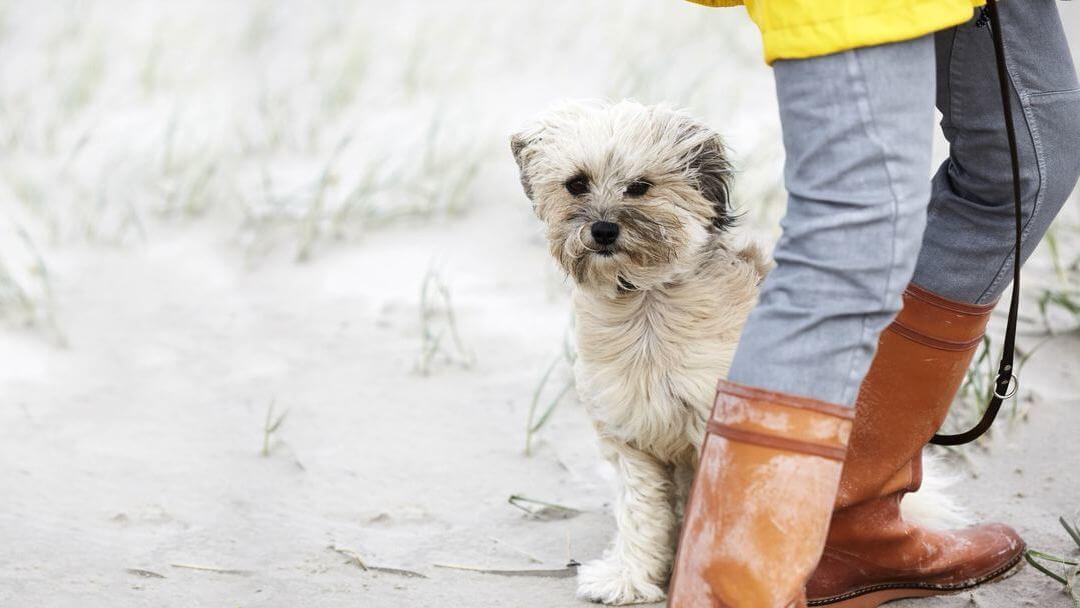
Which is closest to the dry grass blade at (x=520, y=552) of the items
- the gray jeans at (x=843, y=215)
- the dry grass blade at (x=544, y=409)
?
the dry grass blade at (x=544, y=409)

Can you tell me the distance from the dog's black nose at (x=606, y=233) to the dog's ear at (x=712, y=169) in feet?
0.80

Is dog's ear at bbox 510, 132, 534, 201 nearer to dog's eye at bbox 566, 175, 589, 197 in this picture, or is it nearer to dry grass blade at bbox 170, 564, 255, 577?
dog's eye at bbox 566, 175, 589, 197

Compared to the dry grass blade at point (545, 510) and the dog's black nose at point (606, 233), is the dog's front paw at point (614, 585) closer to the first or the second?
the dry grass blade at point (545, 510)

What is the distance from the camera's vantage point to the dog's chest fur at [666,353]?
2582 mm

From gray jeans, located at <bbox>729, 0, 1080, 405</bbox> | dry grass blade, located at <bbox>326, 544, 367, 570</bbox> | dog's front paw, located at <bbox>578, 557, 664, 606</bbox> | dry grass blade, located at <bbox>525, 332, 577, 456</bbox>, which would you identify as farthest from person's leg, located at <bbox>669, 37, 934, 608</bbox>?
dry grass blade, located at <bbox>525, 332, 577, 456</bbox>

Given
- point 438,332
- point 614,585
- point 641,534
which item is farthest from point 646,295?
point 438,332

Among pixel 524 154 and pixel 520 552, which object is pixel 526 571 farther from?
pixel 524 154

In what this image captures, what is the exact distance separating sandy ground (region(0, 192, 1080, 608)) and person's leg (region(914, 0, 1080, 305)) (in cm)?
76

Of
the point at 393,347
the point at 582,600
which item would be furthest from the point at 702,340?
the point at 393,347

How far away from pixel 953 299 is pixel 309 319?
292cm

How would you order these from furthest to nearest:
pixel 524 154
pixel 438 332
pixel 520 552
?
pixel 438 332
pixel 524 154
pixel 520 552

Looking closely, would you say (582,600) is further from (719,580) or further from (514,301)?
(514,301)

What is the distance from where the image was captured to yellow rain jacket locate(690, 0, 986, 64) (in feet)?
5.67

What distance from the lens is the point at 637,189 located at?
9.22 ft
